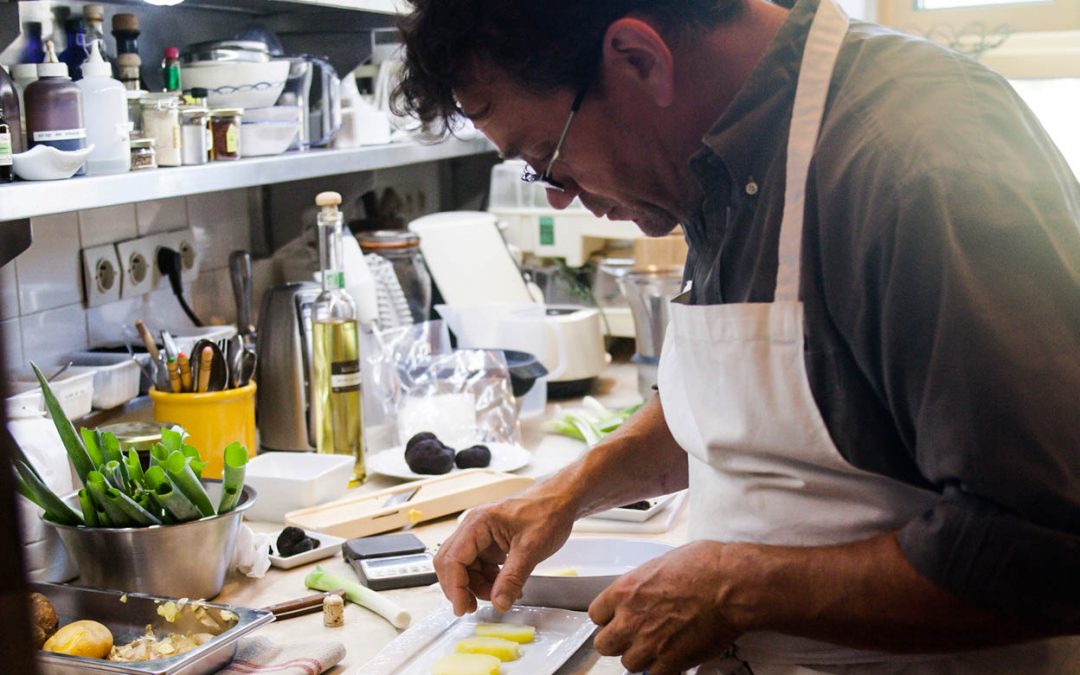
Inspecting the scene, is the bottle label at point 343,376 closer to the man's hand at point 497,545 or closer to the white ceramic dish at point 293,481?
the white ceramic dish at point 293,481

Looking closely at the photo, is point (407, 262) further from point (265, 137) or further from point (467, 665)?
point (467, 665)

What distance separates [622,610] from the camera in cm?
111

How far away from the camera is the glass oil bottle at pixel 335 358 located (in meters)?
1.97

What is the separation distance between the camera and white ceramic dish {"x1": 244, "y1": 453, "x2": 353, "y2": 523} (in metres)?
1.80

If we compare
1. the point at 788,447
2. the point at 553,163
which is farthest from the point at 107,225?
the point at 788,447

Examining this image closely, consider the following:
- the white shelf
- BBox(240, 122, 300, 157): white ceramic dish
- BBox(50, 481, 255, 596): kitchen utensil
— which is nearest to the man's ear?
the white shelf

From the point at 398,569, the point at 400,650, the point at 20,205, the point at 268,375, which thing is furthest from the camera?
the point at 268,375

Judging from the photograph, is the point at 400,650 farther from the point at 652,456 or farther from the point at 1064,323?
the point at 1064,323

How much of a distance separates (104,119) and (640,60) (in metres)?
0.89

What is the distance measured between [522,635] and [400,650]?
0.14 m

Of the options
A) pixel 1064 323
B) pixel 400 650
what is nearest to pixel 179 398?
pixel 400 650

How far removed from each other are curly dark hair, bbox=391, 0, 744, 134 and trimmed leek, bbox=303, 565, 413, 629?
25.1 inches

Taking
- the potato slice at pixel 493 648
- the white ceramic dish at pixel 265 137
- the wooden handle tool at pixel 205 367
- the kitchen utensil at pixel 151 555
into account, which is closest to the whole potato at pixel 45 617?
the kitchen utensil at pixel 151 555

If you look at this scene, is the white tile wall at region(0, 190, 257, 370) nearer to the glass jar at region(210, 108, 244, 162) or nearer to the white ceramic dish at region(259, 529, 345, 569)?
the glass jar at region(210, 108, 244, 162)
